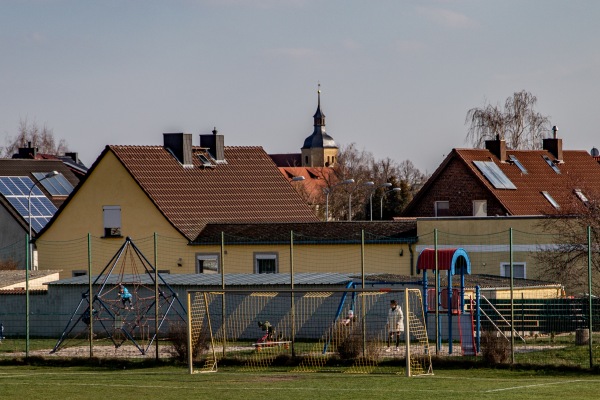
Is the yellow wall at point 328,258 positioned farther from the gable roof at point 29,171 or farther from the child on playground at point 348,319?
the gable roof at point 29,171

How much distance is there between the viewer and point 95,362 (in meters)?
28.6

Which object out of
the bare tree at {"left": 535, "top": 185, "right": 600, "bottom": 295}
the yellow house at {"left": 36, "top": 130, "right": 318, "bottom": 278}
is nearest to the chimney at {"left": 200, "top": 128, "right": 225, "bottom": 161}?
the yellow house at {"left": 36, "top": 130, "right": 318, "bottom": 278}

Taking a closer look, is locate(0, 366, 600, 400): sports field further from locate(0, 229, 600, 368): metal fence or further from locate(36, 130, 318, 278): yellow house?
locate(36, 130, 318, 278): yellow house

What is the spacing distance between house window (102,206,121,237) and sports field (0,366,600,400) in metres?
25.6

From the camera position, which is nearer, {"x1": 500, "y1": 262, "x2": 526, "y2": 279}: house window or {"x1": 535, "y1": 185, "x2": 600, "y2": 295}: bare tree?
{"x1": 535, "y1": 185, "x2": 600, "y2": 295}: bare tree

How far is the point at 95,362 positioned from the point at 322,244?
1660 centimetres

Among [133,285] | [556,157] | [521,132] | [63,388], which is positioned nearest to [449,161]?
[556,157]

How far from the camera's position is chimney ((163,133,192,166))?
55.1 m

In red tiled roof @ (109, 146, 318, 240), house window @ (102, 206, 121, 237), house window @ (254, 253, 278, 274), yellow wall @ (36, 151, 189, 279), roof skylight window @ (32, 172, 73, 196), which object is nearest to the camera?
house window @ (254, 253, 278, 274)

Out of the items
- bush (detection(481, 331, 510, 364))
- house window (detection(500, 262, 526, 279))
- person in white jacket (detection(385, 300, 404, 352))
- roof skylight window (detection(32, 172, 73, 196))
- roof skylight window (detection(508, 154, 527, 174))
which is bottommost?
bush (detection(481, 331, 510, 364))

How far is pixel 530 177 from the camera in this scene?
71250mm

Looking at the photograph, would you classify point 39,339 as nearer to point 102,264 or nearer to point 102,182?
point 102,264

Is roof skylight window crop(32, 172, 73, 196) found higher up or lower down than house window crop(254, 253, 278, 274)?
higher up

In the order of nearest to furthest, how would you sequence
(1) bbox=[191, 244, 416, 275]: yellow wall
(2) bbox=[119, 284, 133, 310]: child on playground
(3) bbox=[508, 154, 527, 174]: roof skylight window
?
(2) bbox=[119, 284, 133, 310]: child on playground
(1) bbox=[191, 244, 416, 275]: yellow wall
(3) bbox=[508, 154, 527, 174]: roof skylight window
